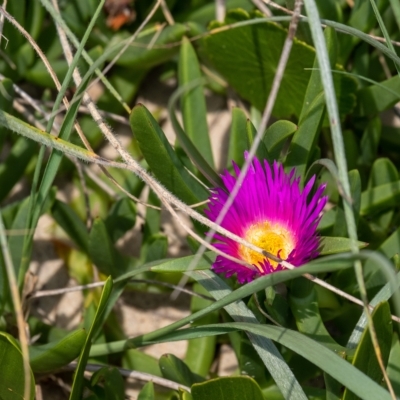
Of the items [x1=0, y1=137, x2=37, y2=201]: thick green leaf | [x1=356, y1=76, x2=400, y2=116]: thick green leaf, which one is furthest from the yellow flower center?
[x1=0, y1=137, x2=37, y2=201]: thick green leaf

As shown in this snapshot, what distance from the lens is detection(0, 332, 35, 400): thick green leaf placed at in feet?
2.33

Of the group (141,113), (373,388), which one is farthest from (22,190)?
(373,388)

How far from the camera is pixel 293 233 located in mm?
734

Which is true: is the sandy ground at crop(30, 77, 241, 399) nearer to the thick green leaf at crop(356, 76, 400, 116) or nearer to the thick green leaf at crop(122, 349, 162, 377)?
the thick green leaf at crop(122, 349, 162, 377)

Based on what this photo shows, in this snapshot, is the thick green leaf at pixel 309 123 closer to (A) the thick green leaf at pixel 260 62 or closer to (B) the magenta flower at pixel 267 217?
(B) the magenta flower at pixel 267 217

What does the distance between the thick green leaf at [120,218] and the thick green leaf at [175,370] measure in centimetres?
24

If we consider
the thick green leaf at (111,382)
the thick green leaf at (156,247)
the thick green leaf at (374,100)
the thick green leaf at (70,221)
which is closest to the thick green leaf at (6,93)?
the thick green leaf at (70,221)

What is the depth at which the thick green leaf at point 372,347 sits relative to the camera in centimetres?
64

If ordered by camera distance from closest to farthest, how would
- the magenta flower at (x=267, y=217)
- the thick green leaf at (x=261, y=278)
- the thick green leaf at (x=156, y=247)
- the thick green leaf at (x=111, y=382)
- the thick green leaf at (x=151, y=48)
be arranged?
the thick green leaf at (x=261, y=278), the magenta flower at (x=267, y=217), the thick green leaf at (x=111, y=382), the thick green leaf at (x=156, y=247), the thick green leaf at (x=151, y=48)

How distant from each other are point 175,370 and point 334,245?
0.86 ft

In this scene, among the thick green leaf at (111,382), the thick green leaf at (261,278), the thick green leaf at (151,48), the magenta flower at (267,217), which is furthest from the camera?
the thick green leaf at (151,48)

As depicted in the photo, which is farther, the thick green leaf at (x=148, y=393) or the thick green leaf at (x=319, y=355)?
the thick green leaf at (x=148, y=393)

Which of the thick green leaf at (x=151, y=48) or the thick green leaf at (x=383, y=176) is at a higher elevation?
the thick green leaf at (x=151, y=48)

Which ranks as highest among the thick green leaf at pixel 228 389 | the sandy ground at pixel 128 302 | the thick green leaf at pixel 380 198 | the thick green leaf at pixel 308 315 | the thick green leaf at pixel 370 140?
the thick green leaf at pixel 370 140
